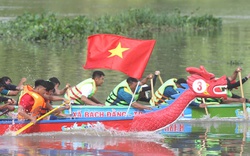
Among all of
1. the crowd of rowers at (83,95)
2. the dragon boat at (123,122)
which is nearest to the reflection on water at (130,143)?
the dragon boat at (123,122)

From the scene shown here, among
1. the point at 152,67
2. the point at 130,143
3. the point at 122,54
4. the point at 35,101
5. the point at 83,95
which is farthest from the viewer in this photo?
the point at 152,67

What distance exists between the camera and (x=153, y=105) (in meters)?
19.0

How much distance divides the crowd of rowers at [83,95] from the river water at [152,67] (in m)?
0.61

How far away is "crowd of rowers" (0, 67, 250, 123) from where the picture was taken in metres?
16.0

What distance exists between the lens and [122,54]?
17234 millimetres

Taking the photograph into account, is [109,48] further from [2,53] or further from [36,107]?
[2,53]

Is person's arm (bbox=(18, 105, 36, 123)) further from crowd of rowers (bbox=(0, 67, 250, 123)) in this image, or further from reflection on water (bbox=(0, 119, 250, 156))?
reflection on water (bbox=(0, 119, 250, 156))

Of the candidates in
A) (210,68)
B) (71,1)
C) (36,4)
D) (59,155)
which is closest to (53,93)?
(59,155)

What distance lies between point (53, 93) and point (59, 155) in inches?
167

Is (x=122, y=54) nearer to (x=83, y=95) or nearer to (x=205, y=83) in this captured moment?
(x=83, y=95)

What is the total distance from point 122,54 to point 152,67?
11.8 metres

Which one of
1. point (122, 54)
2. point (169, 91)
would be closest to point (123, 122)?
point (122, 54)

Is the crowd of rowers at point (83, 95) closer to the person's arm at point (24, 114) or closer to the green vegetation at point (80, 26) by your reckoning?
the person's arm at point (24, 114)

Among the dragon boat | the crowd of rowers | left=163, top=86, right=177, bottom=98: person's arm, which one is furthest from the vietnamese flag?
left=163, top=86, right=177, bottom=98: person's arm
